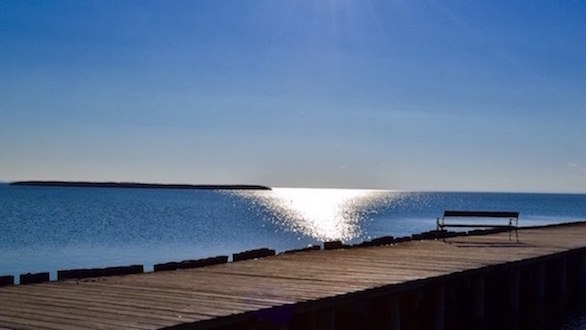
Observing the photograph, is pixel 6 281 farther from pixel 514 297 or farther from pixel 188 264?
pixel 514 297

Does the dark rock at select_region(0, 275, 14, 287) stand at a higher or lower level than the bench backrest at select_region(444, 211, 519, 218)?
lower

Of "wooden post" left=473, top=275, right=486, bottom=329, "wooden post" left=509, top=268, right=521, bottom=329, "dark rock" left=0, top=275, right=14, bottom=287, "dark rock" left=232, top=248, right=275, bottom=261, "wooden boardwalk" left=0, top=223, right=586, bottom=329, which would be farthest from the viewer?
"wooden post" left=509, top=268, right=521, bottom=329

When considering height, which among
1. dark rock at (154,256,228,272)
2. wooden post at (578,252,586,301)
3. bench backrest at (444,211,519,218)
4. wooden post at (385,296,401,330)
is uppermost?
bench backrest at (444,211,519,218)

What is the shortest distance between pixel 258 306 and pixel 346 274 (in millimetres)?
3852

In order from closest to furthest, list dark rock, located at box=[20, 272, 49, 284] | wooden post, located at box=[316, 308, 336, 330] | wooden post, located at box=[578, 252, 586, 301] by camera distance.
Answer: wooden post, located at box=[316, 308, 336, 330], dark rock, located at box=[20, 272, 49, 284], wooden post, located at box=[578, 252, 586, 301]

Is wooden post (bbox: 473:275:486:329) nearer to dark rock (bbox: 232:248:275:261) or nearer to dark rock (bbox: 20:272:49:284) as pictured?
dark rock (bbox: 232:248:275:261)

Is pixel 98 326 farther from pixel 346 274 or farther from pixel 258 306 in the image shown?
pixel 346 274

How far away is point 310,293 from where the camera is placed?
10.6 meters

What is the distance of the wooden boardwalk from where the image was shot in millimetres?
8523

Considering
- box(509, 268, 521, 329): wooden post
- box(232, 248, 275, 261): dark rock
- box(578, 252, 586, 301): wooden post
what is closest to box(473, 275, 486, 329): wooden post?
box(509, 268, 521, 329): wooden post

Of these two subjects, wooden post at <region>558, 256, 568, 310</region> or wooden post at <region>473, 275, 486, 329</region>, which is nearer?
wooden post at <region>473, 275, 486, 329</region>

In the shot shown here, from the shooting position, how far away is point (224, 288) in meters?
10.9

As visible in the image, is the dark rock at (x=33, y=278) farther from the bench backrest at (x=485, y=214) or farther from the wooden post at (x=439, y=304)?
the bench backrest at (x=485, y=214)

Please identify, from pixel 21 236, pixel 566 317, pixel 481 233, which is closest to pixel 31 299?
pixel 566 317
